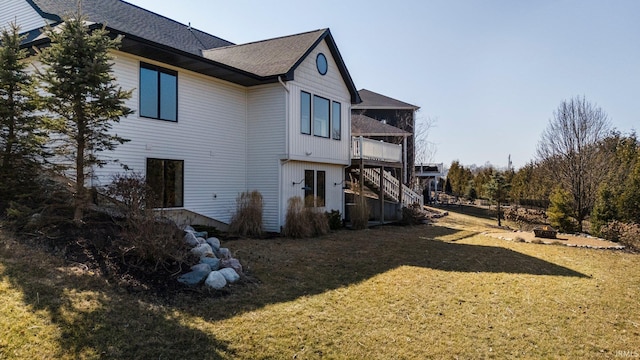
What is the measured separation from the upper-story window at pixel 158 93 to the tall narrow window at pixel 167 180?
50.1 inches

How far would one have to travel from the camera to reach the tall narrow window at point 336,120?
15.4 metres

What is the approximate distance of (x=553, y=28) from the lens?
13.1m

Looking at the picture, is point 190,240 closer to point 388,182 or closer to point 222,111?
point 222,111

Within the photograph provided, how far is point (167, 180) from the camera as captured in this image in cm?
1104

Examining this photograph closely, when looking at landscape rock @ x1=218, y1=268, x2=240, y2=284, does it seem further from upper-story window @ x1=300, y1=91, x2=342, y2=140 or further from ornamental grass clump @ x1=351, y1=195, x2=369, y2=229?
ornamental grass clump @ x1=351, y1=195, x2=369, y2=229

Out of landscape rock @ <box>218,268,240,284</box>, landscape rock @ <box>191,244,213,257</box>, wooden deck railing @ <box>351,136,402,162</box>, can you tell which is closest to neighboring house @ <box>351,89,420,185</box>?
wooden deck railing @ <box>351,136,402,162</box>

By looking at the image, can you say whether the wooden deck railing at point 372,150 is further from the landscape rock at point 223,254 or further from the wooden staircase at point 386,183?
the landscape rock at point 223,254

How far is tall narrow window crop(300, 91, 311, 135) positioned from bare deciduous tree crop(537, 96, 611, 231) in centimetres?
1306

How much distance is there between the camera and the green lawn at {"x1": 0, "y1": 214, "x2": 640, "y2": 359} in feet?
13.6

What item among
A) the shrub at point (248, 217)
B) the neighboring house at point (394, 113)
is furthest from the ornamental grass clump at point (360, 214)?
the neighboring house at point (394, 113)

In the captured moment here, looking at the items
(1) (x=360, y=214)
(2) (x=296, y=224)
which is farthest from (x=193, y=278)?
(1) (x=360, y=214)

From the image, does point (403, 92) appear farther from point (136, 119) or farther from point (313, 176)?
point (136, 119)

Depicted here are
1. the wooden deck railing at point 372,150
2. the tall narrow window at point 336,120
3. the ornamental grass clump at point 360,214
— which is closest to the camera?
the ornamental grass clump at point 360,214

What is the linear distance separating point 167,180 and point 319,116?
20.2 feet
